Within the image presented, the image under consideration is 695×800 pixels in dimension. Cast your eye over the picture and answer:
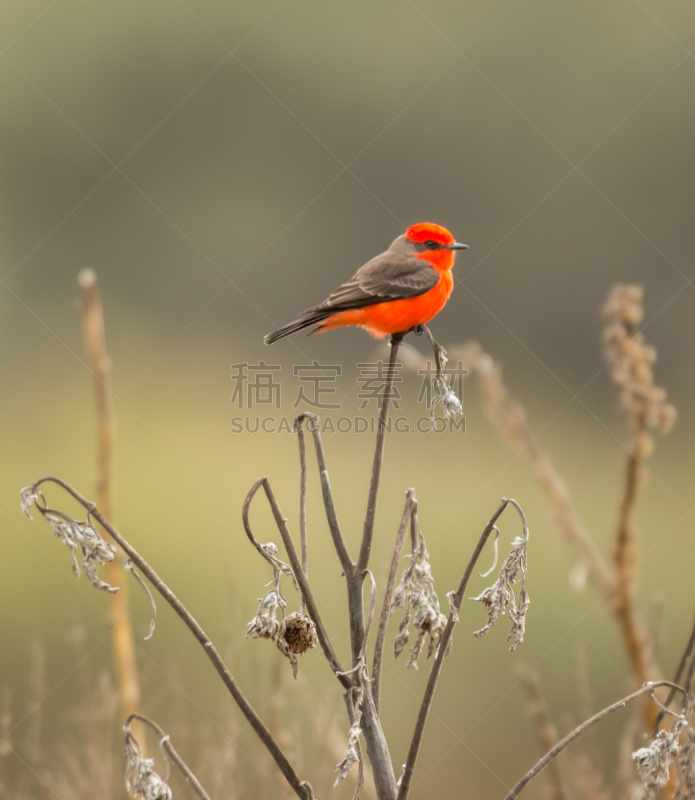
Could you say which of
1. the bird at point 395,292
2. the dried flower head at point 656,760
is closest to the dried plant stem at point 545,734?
the dried flower head at point 656,760

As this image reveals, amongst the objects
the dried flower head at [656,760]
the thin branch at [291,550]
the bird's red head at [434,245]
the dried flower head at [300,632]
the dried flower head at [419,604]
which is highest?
the bird's red head at [434,245]

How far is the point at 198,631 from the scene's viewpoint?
35.4 inches

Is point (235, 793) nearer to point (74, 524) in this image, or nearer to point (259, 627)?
point (259, 627)

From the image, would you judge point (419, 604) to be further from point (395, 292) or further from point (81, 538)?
point (395, 292)

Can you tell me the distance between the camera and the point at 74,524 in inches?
36.6

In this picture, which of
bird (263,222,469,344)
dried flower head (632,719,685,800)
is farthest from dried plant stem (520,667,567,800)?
bird (263,222,469,344)

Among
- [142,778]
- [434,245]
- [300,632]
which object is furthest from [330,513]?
[434,245]

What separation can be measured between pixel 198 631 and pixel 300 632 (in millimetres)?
154

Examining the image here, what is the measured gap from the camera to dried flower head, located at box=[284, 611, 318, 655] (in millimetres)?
992

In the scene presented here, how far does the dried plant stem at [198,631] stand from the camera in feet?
2.83

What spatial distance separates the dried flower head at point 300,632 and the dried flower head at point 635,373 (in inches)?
48.0

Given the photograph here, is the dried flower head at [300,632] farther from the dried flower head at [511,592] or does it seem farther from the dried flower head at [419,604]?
the dried flower head at [511,592]

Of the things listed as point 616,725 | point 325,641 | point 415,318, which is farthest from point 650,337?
point 325,641

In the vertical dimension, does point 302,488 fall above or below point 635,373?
below
